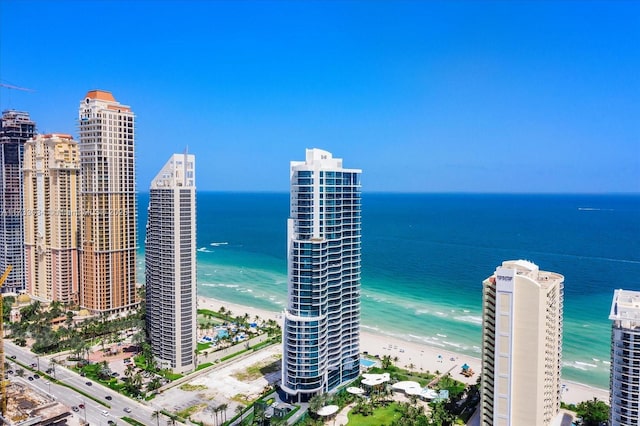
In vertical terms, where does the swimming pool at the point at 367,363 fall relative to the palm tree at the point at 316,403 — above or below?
below

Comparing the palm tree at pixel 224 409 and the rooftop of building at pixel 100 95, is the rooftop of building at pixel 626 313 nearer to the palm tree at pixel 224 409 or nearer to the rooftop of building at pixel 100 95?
the palm tree at pixel 224 409

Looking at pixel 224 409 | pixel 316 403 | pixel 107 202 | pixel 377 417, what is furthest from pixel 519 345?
pixel 107 202

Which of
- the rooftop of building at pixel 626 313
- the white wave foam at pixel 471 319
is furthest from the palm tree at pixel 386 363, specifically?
the rooftop of building at pixel 626 313

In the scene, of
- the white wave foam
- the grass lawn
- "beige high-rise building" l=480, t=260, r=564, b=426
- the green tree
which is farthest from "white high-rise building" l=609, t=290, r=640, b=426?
the white wave foam

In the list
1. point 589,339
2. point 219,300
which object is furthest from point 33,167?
point 589,339

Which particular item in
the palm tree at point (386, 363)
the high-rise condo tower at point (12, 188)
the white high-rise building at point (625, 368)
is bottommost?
the palm tree at point (386, 363)

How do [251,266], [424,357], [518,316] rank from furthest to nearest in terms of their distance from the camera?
[251,266]
[424,357]
[518,316]

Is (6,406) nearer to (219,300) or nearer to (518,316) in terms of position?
(518,316)

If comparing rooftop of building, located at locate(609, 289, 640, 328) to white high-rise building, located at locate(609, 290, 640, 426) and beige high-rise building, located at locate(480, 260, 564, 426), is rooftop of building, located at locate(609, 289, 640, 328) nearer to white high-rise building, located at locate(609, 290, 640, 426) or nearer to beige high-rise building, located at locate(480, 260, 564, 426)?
white high-rise building, located at locate(609, 290, 640, 426)
